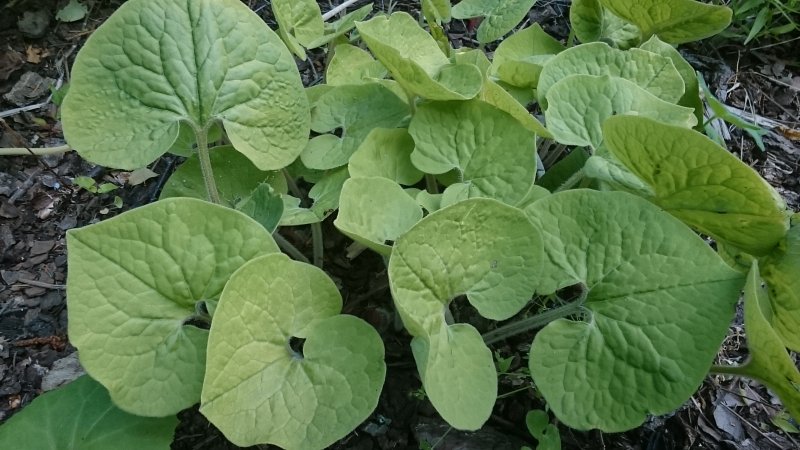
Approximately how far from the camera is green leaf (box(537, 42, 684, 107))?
51.6 inches

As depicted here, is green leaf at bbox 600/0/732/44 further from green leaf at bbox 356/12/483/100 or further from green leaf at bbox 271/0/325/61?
green leaf at bbox 271/0/325/61

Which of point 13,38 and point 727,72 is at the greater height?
point 13,38

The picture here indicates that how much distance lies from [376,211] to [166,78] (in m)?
0.44

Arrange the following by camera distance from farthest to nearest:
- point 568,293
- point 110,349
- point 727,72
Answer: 1. point 727,72
2. point 568,293
3. point 110,349

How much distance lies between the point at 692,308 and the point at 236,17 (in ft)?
2.94

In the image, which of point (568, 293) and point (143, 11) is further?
point (568, 293)

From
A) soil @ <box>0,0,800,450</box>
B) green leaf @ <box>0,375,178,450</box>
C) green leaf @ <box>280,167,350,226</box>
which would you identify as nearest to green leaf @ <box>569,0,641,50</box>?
soil @ <box>0,0,800,450</box>

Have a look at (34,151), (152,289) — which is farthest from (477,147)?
(34,151)

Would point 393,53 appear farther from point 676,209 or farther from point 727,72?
point 727,72

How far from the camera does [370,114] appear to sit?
1.33m

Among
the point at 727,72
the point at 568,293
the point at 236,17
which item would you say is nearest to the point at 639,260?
the point at 568,293

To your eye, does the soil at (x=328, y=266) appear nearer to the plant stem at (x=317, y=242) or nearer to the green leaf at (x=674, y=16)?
the plant stem at (x=317, y=242)

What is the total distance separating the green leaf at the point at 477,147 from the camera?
1150mm

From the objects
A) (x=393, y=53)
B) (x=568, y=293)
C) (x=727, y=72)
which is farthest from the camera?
(x=727, y=72)
